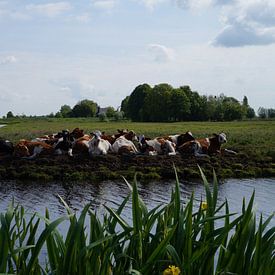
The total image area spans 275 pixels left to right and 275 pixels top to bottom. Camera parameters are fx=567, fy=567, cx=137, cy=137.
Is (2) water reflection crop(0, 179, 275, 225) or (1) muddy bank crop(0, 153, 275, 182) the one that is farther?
(1) muddy bank crop(0, 153, 275, 182)

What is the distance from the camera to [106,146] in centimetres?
2380

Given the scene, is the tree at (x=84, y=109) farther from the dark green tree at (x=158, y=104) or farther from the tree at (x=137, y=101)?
the dark green tree at (x=158, y=104)

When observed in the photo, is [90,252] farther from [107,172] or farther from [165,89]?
[165,89]

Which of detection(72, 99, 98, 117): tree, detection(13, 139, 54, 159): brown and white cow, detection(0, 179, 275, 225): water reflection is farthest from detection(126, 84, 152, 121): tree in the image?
detection(0, 179, 275, 225): water reflection

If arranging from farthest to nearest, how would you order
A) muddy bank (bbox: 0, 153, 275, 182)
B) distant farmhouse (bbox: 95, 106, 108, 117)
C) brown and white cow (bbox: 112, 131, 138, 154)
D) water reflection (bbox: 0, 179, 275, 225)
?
distant farmhouse (bbox: 95, 106, 108, 117)
brown and white cow (bbox: 112, 131, 138, 154)
muddy bank (bbox: 0, 153, 275, 182)
water reflection (bbox: 0, 179, 275, 225)

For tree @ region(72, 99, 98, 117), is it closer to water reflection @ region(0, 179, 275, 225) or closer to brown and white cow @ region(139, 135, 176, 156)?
brown and white cow @ region(139, 135, 176, 156)

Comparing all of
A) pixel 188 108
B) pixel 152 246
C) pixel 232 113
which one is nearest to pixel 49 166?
pixel 152 246

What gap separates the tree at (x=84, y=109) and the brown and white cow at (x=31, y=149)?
4309 inches

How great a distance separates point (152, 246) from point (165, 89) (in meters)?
89.5

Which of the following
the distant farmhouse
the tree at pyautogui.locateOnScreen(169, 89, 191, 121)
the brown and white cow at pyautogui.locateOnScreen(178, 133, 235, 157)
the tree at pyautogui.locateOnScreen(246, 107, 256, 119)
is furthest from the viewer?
the distant farmhouse

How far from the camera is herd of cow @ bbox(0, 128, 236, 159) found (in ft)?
75.4

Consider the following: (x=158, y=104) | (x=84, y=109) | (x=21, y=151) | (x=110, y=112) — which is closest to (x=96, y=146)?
(x=21, y=151)

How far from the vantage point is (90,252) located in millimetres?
4340

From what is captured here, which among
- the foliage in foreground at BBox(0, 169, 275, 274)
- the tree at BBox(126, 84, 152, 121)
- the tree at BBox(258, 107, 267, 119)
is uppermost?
the tree at BBox(126, 84, 152, 121)
